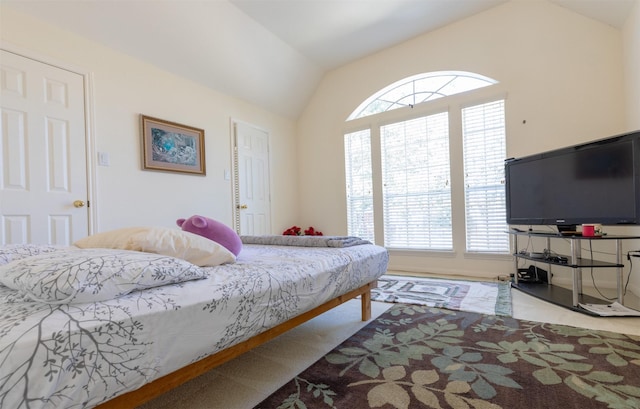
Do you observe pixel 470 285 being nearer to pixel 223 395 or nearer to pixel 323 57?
pixel 223 395

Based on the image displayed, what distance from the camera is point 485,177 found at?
3.56 m

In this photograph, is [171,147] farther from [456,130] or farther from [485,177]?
[485,177]

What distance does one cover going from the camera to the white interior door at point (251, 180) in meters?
4.12

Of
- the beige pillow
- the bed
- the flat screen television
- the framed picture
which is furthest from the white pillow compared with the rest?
the flat screen television

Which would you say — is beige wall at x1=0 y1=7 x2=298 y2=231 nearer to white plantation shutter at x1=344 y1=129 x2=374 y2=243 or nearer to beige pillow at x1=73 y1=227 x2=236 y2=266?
beige pillow at x1=73 y1=227 x2=236 y2=266

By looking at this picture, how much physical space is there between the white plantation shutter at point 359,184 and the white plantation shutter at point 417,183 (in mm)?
250

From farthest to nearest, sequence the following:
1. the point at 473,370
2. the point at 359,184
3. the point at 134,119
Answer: the point at 359,184 < the point at 134,119 < the point at 473,370

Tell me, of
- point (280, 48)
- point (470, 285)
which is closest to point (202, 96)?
point (280, 48)

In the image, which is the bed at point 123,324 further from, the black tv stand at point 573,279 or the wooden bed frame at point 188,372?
the black tv stand at point 573,279

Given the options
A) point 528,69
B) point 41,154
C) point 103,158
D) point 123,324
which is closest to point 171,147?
point 103,158

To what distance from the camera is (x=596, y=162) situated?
7.70 ft

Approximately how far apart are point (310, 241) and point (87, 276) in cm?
152

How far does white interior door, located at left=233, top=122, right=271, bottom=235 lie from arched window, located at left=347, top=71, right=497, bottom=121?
148 centimetres

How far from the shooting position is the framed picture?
3102 millimetres
